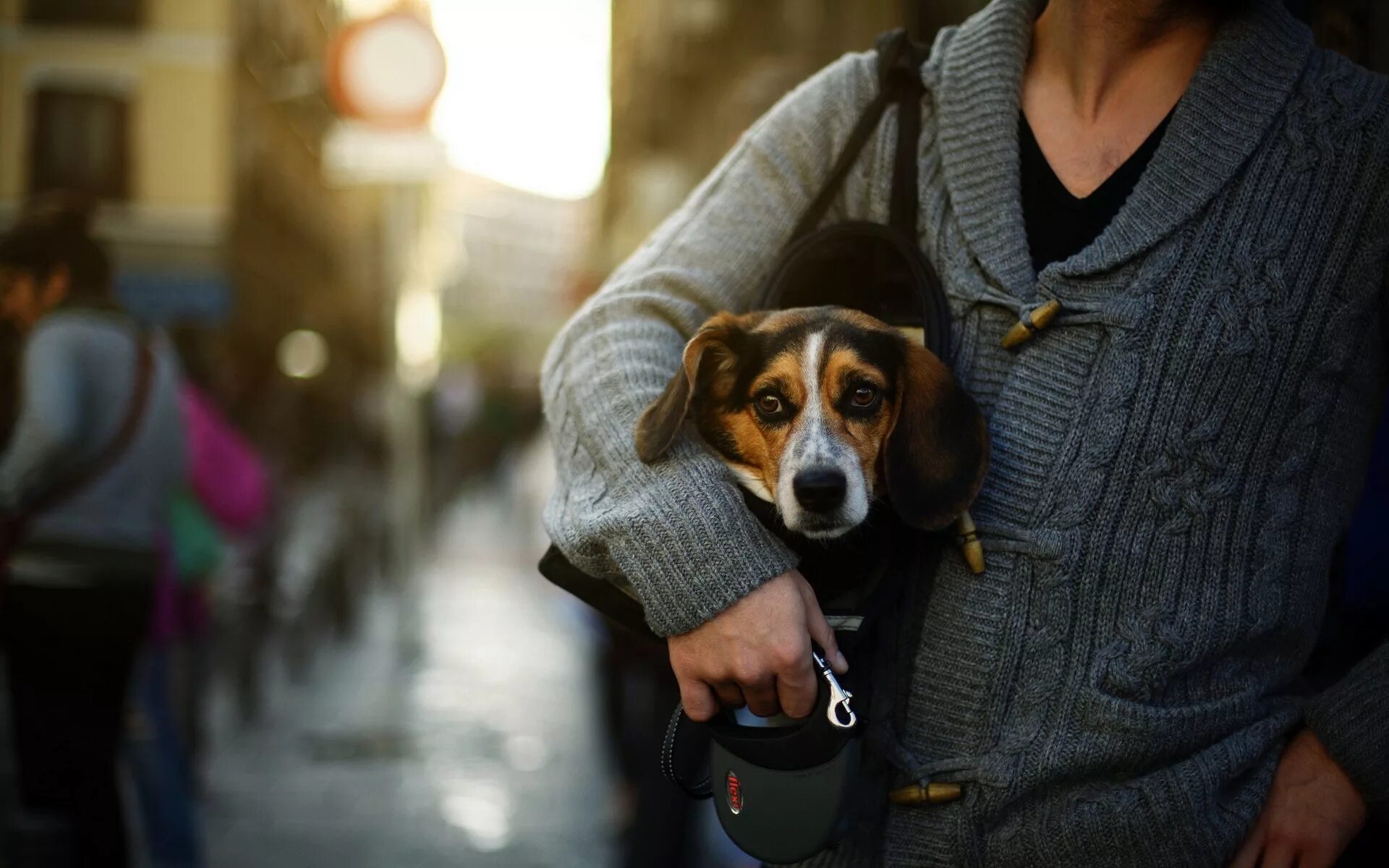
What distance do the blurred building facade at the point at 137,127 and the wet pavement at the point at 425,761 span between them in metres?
15.3

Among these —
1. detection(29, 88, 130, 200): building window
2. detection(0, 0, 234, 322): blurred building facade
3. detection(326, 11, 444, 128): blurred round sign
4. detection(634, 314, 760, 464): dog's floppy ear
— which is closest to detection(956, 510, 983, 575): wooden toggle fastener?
detection(634, 314, 760, 464): dog's floppy ear

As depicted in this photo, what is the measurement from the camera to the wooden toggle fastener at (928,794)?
1.52 meters

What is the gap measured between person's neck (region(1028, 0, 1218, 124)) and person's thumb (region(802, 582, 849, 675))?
79cm

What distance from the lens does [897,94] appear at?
178 cm

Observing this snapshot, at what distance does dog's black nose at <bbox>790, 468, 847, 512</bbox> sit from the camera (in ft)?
5.40

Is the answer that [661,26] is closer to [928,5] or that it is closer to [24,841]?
[928,5]

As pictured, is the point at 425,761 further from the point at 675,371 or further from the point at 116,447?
the point at 675,371

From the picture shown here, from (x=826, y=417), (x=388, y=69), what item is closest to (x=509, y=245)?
(x=388, y=69)

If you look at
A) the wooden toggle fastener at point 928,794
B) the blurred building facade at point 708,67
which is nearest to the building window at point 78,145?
the blurred building facade at point 708,67

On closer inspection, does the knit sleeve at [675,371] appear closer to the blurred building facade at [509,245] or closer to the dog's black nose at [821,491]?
the dog's black nose at [821,491]

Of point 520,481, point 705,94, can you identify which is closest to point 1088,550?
point 705,94

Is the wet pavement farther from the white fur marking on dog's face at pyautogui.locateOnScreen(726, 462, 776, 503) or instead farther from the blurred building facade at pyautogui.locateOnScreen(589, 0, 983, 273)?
the white fur marking on dog's face at pyautogui.locateOnScreen(726, 462, 776, 503)

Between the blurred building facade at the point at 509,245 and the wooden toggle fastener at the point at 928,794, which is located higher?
the wooden toggle fastener at the point at 928,794

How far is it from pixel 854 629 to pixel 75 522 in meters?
3.28
